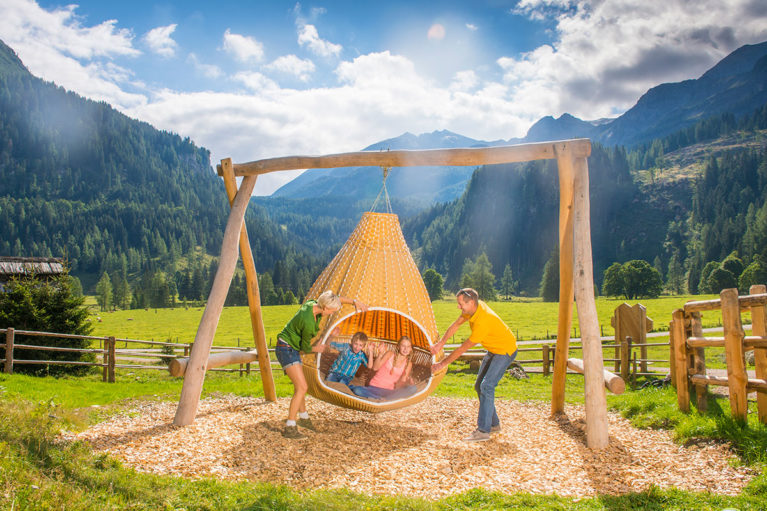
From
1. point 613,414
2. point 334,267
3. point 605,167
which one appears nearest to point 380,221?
point 334,267

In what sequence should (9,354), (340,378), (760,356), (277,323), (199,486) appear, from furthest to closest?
(277,323)
(9,354)
(340,378)
(760,356)
(199,486)

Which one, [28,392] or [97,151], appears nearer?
[28,392]

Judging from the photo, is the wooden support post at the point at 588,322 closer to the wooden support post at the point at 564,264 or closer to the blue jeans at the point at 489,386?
the wooden support post at the point at 564,264

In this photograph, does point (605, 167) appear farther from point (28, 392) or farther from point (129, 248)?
point (28, 392)

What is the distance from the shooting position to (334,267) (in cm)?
720

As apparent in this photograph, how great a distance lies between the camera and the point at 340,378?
6840 millimetres

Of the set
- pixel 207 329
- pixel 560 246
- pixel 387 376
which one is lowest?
pixel 387 376

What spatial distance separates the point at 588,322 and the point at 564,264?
0.98 meters

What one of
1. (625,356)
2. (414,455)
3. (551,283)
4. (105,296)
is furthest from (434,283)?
(414,455)

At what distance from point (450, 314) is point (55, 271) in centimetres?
3479

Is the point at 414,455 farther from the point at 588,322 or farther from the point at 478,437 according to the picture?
the point at 588,322

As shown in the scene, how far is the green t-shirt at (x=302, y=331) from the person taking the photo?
5812 millimetres

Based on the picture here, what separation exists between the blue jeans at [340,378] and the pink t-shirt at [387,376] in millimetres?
336

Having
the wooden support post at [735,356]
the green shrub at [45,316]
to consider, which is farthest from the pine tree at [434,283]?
the wooden support post at [735,356]
